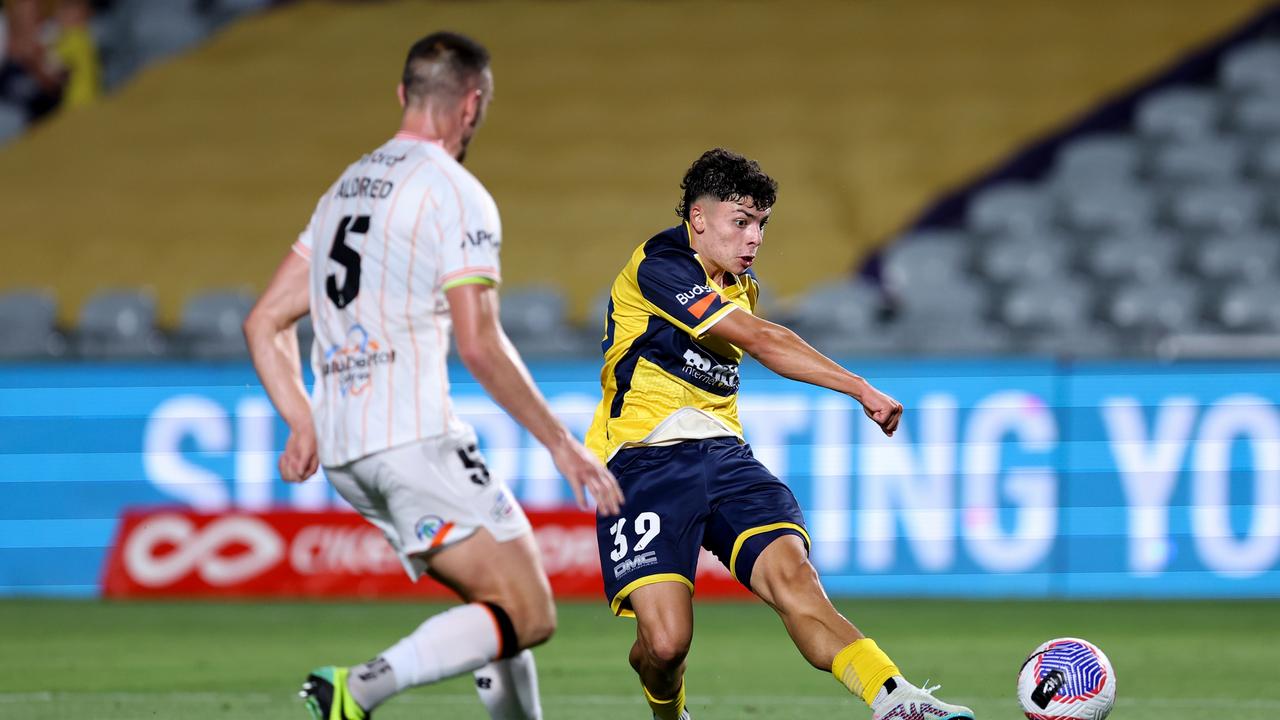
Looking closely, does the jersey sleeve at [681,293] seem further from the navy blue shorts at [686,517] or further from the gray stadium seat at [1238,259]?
the gray stadium seat at [1238,259]

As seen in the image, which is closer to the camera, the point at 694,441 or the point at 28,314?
the point at 694,441

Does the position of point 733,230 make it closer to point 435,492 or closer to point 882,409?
point 882,409

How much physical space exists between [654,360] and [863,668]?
48.5 inches

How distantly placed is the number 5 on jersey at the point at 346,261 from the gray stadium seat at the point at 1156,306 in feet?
31.8

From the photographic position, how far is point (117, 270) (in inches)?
618

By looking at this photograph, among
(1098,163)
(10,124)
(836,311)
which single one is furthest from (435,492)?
(10,124)

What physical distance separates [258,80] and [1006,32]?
740cm

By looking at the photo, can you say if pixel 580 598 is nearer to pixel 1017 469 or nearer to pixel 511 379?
pixel 1017 469

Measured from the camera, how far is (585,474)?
431 centimetres

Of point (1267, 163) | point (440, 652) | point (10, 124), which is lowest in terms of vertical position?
point (440, 652)

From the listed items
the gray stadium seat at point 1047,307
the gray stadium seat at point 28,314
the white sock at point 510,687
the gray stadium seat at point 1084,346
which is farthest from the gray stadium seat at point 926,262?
the white sock at point 510,687

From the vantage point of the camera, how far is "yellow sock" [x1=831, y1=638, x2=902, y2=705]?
4.98 meters

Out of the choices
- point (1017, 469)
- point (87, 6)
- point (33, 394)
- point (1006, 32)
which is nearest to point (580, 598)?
point (1017, 469)

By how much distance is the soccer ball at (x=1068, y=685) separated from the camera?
5.53 metres
